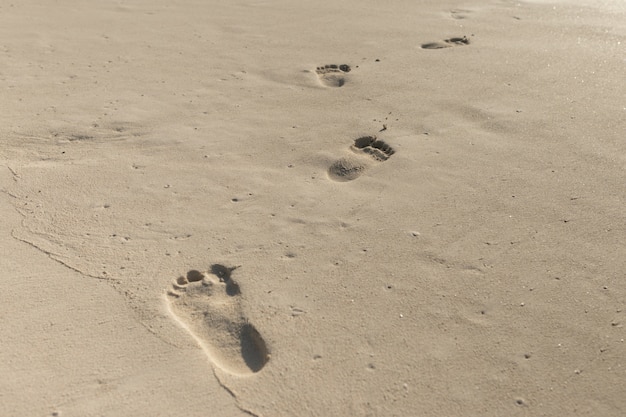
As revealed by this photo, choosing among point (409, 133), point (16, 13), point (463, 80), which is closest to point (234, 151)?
point (409, 133)

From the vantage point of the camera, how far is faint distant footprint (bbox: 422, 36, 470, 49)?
14.3ft

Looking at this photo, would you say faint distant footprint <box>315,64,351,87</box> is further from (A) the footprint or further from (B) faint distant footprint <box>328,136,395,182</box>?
(A) the footprint

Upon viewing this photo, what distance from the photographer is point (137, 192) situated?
3029 mm

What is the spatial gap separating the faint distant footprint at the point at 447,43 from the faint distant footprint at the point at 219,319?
250 cm

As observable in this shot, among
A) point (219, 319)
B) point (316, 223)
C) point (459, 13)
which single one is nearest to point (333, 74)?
point (459, 13)

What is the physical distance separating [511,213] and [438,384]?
39.3 inches

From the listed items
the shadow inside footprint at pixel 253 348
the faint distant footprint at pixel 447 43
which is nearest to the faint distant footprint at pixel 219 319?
the shadow inside footprint at pixel 253 348

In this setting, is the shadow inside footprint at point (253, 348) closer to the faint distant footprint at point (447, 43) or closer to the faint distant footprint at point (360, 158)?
the faint distant footprint at point (360, 158)

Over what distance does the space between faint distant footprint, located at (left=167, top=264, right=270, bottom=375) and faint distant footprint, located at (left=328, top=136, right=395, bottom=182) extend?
2.71 feet

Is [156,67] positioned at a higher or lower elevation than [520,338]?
higher

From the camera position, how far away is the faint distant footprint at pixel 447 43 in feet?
14.3

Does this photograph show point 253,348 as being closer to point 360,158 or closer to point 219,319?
point 219,319

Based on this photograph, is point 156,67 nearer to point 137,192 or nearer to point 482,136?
point 137,192

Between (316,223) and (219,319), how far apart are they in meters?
0.65
